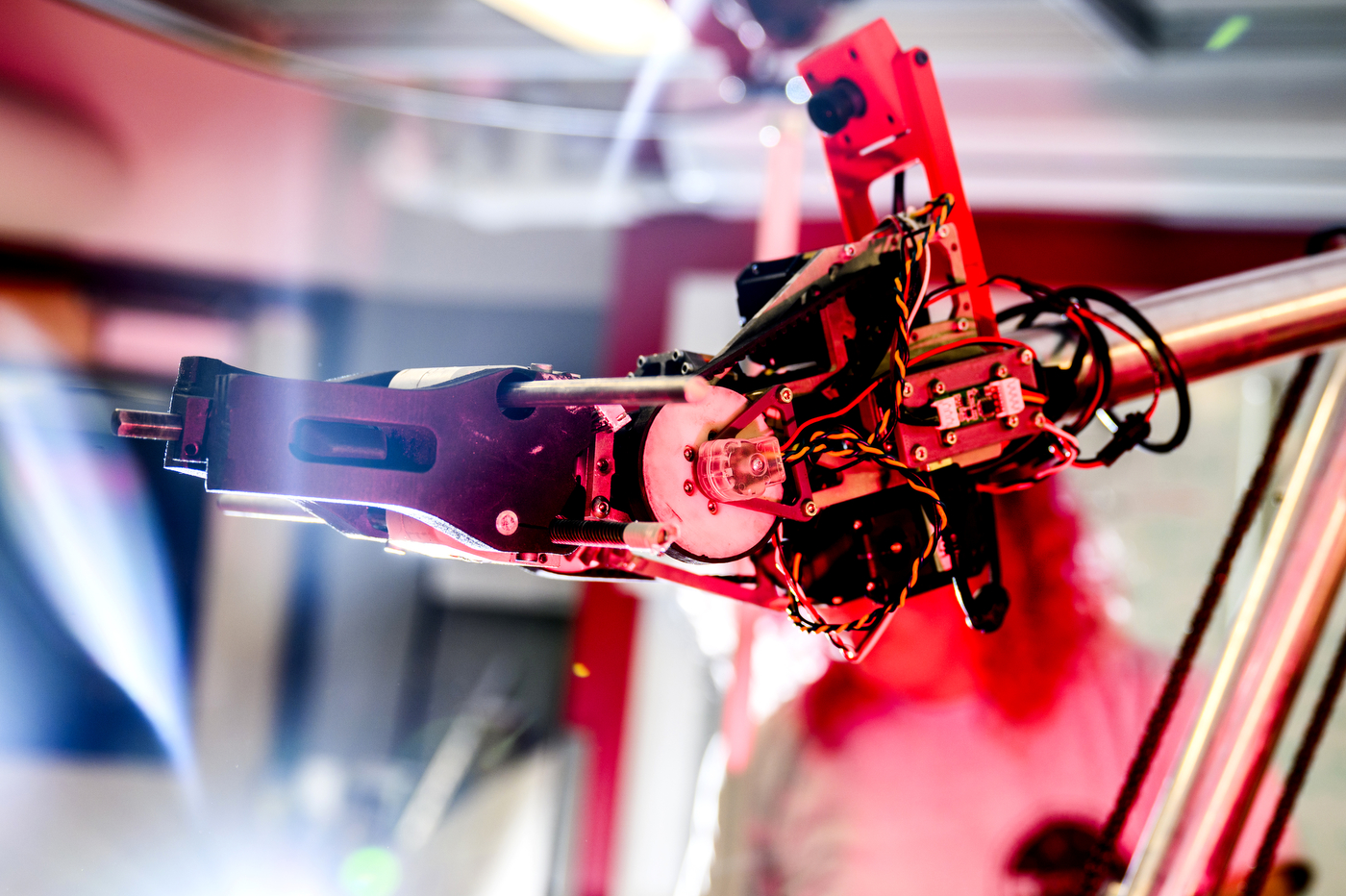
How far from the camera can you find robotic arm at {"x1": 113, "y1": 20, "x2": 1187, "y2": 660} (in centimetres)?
36

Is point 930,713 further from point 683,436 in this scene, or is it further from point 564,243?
point 683,436

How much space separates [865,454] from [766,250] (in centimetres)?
122

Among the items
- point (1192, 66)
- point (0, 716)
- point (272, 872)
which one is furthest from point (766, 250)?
point (272, 872)

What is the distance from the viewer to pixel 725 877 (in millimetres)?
1779

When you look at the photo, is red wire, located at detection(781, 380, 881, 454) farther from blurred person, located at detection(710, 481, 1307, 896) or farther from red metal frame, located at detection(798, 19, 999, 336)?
blurred person, located at detection(710, 481, 1307, 896)

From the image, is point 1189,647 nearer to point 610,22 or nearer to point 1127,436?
point 1127,436

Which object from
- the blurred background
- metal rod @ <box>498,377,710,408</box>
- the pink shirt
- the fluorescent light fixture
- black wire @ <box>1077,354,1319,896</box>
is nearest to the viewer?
metal rod @ <box>498,377,710,408</box>

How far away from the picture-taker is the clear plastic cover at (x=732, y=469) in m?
0.42

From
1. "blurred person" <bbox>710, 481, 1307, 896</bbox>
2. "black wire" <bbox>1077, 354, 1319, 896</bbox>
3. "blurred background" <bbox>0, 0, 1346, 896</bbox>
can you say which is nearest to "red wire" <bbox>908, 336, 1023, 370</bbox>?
"black wire" <bbox>1077, 354, 1319, 896</bbox>

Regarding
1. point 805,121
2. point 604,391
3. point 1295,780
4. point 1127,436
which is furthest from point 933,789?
point 604,391

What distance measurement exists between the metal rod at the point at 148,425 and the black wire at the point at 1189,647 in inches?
24.1

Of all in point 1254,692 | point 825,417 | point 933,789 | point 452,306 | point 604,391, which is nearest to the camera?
point 604,391

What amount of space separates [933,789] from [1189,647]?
1.29 m

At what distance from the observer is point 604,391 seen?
350 mm
